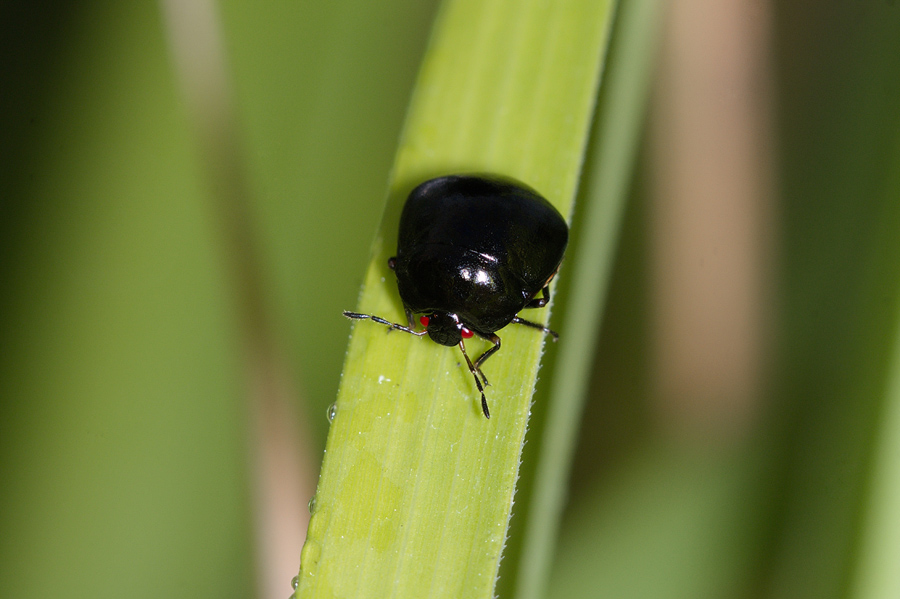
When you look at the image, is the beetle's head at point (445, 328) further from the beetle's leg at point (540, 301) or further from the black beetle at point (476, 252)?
the beetle's leg at point (540, 301)

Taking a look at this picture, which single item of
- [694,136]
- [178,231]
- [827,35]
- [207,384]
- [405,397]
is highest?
[827,35]

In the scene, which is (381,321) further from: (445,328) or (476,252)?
(476,252)

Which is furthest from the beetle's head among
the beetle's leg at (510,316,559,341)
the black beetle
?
the beetle's leg at (510,316,559,341)

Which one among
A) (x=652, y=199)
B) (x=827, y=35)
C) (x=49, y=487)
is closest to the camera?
(x=49, y=487)

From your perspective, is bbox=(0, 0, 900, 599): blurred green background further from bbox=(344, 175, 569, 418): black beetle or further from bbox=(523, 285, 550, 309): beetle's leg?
bbox=(523, 285, 550, 309): beetle's leg

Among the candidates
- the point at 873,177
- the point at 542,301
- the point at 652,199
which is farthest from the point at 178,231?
the point at 873,177

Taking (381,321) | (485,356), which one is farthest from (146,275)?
(485,356)

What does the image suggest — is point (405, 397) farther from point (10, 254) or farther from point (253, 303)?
point (10, 254)
